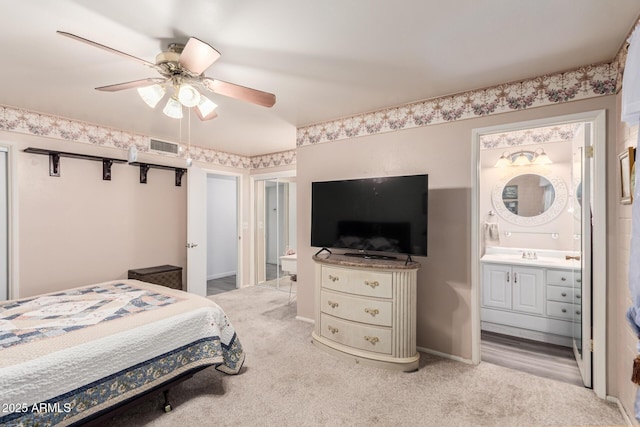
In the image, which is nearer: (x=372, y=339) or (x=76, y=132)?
(x=372, y=339)

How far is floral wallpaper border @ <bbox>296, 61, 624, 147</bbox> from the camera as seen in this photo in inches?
85.1

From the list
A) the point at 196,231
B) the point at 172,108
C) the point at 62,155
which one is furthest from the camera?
the point at 196,231

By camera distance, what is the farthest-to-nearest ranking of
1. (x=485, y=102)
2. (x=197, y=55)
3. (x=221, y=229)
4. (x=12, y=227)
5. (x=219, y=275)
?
(x=221, y=229)
(x=219, y=275)
(x=12, y=227)
(x=485, y=102)
(x=197, y=55)

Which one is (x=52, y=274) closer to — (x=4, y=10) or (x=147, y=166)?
(x=147, y=166)

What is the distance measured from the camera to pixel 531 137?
3.63m

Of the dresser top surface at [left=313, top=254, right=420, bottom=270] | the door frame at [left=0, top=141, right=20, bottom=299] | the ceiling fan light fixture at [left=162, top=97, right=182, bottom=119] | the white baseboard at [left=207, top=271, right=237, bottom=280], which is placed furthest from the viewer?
the white baseboard at [left=207, top=271, right=237, bottom=280]

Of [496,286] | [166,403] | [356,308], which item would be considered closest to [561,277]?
[496,286]

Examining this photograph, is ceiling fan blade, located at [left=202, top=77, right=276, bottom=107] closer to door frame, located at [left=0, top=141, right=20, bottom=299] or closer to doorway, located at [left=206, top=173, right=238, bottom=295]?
door frame, located at [left=0, top=141, right=20, bottom=299]

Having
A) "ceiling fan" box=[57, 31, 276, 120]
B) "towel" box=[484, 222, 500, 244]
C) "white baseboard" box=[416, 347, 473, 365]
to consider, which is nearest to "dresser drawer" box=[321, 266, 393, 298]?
"white baseboard" box=[416, 347, 473, 365]

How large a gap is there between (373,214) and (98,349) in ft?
7.18

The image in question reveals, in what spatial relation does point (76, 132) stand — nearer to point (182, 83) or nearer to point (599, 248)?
point (182, 83)

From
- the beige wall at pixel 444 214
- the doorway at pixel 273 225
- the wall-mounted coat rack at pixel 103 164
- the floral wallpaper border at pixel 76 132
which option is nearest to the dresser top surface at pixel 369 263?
the beige wall at pixel 444 214

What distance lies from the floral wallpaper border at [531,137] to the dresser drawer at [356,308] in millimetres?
2260

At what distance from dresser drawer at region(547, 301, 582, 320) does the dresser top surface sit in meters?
1.79
